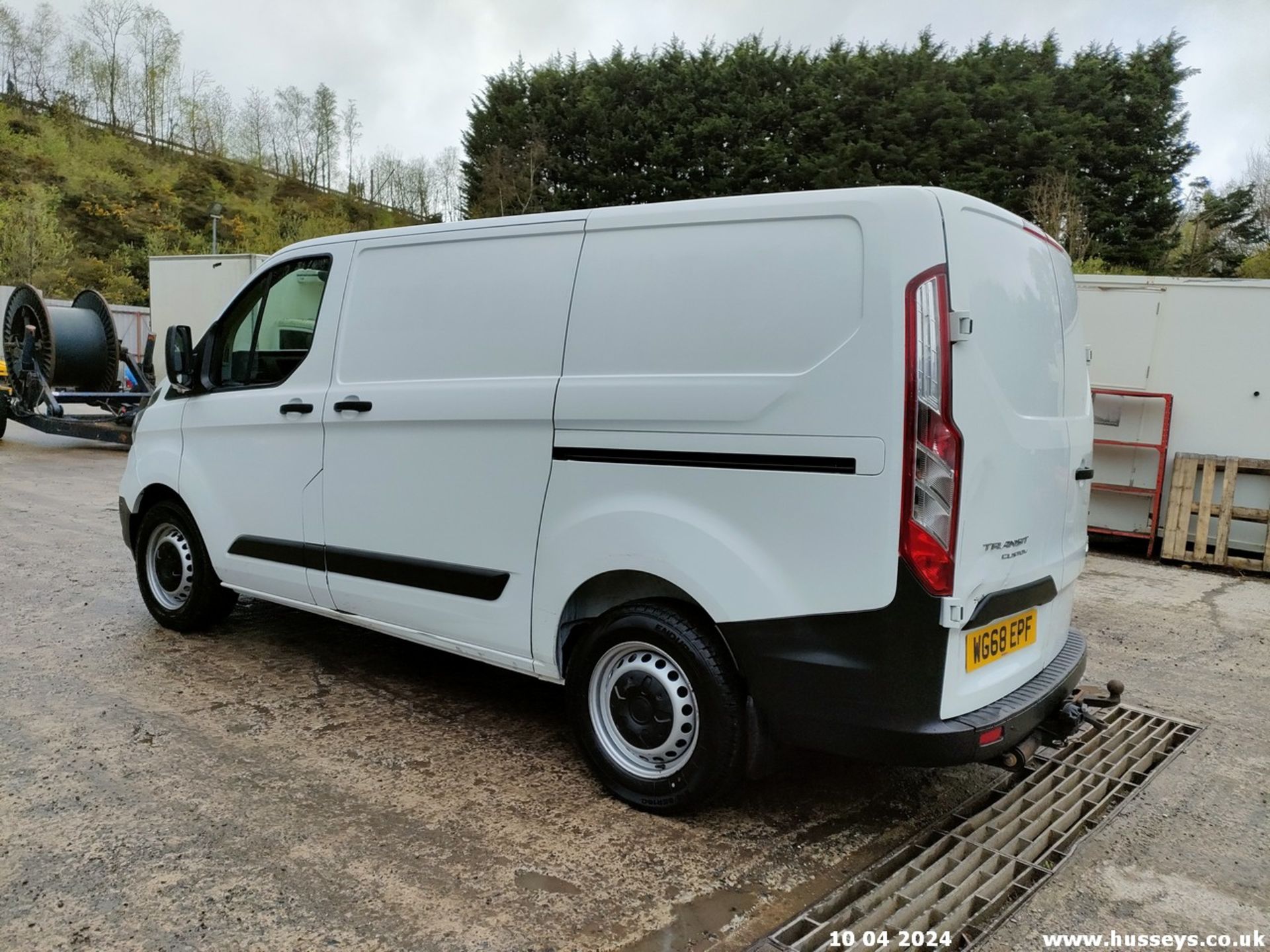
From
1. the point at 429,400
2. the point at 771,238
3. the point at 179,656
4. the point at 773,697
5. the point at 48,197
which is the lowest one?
the point at 179,656

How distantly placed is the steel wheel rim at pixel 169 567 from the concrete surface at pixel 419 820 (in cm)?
25

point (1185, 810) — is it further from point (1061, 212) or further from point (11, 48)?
point (11, 48)

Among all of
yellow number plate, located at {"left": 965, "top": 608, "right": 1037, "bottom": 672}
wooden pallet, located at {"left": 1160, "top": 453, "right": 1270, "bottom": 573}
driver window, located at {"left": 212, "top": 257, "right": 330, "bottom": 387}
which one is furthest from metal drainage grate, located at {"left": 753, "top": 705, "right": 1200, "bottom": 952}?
wooden pallet, located at {"left": 1160, "top": 453, "right": 1270, "bottom": 573}

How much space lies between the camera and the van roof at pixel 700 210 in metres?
2.62

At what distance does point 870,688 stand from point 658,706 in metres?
0.75

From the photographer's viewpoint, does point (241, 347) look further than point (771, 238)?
Yes

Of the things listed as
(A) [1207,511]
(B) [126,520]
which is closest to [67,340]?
(B) [126,520]

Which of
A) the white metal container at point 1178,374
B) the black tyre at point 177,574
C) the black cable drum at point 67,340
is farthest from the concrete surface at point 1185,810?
the black cable drum at point 67,340

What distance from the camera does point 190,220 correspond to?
43.3 m

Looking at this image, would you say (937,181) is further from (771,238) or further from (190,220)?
(190,220)

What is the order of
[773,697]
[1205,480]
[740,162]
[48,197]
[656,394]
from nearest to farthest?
[773,697] < [656,394] < [1205,480] < [740,162] < [48,197]

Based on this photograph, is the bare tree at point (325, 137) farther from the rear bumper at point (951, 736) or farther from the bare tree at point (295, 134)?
the rear bumper at point (951, 736)

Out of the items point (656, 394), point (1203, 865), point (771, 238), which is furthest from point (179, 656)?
point (1203, 865)

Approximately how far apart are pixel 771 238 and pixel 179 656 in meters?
3.65
